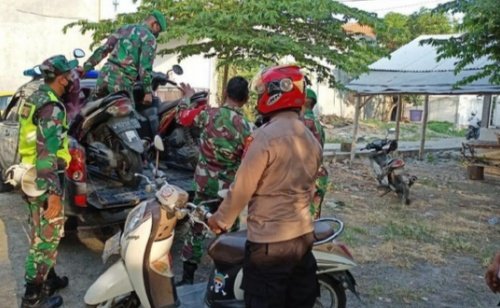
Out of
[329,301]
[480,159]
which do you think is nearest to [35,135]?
[329,301]

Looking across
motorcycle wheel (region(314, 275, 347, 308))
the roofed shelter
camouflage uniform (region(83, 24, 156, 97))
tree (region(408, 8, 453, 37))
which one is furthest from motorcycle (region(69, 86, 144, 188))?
tree (region(408, 8, 453, 37))

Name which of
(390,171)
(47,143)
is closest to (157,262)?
(47,143)

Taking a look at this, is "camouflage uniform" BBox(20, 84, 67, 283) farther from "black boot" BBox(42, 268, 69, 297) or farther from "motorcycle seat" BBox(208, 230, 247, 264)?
"motorcycle seat" BBox(208, 230, 247, 264)

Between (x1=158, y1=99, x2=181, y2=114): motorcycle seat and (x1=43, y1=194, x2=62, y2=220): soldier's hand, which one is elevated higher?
(x1=158, y1=99, x2=181, y2=114): motorcycle seat

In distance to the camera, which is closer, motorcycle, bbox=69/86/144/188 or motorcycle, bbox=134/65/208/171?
motorcycle, bbox=69/86/144/188

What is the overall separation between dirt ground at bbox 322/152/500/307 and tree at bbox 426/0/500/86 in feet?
7.23

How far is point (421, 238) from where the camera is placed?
6.41 m

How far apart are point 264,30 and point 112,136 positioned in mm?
4581

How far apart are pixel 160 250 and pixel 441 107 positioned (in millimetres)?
27937

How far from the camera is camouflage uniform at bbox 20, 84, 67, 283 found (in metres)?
Result: 3.57

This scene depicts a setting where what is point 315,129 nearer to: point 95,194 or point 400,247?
point 95,194

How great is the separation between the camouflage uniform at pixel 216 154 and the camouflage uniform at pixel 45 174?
Result: 41.8 inches

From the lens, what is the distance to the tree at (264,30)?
8.15m

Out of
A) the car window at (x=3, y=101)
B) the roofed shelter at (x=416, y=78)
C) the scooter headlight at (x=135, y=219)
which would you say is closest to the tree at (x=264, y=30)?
the car window at (x=3, y=101)
